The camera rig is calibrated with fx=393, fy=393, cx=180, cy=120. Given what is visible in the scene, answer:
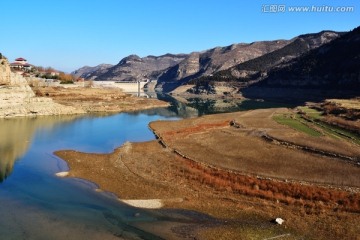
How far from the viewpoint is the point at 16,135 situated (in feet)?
190

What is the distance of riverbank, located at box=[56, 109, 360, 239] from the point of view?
25609mm

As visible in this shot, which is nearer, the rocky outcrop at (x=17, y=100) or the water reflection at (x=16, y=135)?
the water reflection at (x=16, y=135)

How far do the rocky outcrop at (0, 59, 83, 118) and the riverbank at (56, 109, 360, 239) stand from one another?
37479 millimetres

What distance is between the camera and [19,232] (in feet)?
79.6

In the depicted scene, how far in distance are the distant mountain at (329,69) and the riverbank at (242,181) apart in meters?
86.6

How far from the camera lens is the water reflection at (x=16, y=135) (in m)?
42.0

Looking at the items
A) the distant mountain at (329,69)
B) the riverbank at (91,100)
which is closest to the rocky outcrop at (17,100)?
the riverbank at (91,100)

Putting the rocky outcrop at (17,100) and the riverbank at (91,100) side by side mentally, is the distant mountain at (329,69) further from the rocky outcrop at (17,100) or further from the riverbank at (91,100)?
the rocky outcrop at (17,100)

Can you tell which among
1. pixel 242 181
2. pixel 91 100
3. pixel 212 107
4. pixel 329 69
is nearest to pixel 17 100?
pixel 91 100

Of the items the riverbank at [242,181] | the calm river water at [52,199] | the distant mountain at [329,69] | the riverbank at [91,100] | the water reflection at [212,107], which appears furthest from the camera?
the distant mountain at [329,69]

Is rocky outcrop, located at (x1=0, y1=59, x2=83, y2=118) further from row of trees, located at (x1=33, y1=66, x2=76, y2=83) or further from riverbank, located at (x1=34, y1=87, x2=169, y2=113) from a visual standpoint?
row of trees, located at (x1=33, y1=66, x2=76, y2=83)

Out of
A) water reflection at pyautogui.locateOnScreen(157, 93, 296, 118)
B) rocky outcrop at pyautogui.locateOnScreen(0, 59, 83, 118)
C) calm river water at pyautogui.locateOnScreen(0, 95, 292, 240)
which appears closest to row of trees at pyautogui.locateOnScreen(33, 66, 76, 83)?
water reflection at pyautogui.locateOnScreen(157, 93, 296, 118)

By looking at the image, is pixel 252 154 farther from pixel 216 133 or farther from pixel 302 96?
pixel 302 96

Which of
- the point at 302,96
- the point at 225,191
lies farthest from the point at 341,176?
the point at 302,96
